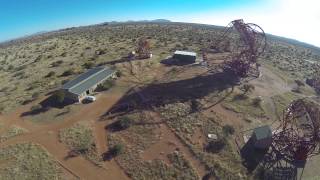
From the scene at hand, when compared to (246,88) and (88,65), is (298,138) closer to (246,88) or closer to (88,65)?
(246,88)

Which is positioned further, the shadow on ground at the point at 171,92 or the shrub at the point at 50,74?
the shrub at the point at 50,74

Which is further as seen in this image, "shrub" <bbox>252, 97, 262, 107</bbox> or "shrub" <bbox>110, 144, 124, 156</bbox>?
"shrub" <bbox>252, 97, 262, 107</bbox>

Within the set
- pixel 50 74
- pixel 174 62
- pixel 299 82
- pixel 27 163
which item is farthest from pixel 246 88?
pixel 50 74

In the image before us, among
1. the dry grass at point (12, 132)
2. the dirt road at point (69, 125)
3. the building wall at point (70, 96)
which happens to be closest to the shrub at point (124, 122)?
the dirt road at point (69, 125)

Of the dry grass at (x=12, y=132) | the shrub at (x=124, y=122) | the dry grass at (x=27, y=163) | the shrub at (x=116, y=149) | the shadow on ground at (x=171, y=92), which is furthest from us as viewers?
the shadow on ground at (x=171, y=92)

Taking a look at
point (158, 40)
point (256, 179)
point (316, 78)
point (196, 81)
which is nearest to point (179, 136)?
point (256, 179)

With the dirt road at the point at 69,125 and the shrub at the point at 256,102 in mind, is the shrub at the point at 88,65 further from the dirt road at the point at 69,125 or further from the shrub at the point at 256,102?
the shrub at the point at 256,102

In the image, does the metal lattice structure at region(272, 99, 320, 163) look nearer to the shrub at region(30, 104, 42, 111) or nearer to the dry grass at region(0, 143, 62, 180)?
the dry grass at region(0, 143, 62, 180)

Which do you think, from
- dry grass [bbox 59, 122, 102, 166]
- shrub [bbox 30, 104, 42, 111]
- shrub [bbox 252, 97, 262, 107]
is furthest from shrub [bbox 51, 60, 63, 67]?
shrub [bbox 252, 97, 262, 107]
